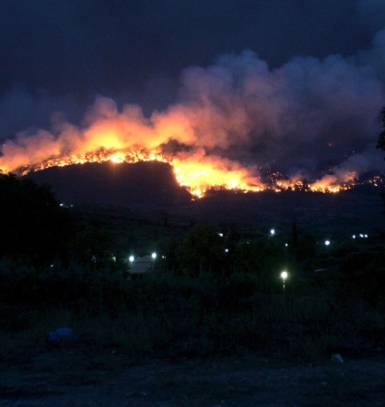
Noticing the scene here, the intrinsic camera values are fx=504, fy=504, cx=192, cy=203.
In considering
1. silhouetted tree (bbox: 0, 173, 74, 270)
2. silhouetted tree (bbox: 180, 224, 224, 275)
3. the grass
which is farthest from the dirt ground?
silhouetted tree (bbox: 180, 224, 224, 275)

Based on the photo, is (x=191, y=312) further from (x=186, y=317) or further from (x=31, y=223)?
(x=31, y=223)

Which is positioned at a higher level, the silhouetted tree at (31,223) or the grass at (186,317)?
the silhouetted tree at (31,223)

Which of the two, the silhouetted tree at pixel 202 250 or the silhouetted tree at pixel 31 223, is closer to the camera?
the silhouetted tree at pixel 31 223

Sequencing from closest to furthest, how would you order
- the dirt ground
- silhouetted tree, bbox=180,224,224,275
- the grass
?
the dirt ground
the grass
silhouetted tree, bbox=180,224,224,275

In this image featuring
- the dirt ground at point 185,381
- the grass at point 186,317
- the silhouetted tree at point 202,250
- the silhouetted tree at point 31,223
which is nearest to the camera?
the dirt ground at point 185,381

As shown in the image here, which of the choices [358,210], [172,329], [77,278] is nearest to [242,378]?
[172,329]

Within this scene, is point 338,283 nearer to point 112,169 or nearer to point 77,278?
point 77,278

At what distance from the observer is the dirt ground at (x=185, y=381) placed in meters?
5.06

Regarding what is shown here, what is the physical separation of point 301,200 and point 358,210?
12.1m

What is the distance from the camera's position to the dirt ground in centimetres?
506

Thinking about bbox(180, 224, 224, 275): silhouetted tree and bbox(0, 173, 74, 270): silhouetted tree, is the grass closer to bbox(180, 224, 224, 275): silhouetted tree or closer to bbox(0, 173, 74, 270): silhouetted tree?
bbox(0, 173, 74, 270): silhouetted tree

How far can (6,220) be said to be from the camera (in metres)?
20.2

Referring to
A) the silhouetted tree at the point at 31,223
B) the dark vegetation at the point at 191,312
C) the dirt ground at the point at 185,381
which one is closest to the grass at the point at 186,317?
the dark vegetation at the point at 191,312

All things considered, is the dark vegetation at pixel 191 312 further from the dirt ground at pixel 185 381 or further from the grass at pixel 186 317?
the dirt ground at pixel 185 381
